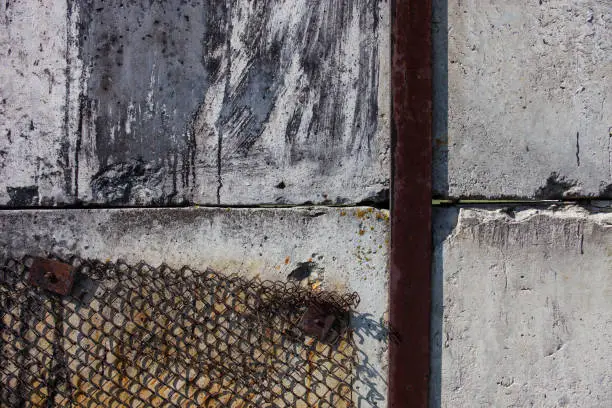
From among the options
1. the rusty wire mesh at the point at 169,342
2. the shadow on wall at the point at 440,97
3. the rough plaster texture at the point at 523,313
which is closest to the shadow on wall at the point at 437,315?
the rough plaster texture at the point at 523,313

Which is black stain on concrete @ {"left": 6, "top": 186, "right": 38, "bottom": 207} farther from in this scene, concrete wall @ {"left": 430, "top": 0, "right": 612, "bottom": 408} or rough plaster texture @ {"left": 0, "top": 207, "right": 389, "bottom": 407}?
concrete wall @ {"left": 430, "top": 0, "right": 612, "bottom": 408}

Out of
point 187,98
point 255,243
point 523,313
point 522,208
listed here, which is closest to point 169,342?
point 255,243

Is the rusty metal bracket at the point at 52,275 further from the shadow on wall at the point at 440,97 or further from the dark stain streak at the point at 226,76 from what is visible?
the shadow on wall at the point at 440,97

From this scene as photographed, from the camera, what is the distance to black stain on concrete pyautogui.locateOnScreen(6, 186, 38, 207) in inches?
86.6

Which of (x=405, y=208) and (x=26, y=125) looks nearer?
(x=405, y=208)

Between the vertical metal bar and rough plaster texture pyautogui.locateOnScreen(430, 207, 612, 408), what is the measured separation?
89 mm

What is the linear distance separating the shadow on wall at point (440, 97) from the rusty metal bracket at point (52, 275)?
65.1 inches

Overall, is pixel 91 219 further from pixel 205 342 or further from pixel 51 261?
pixel 205 342

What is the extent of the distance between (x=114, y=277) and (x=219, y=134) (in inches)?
31.2

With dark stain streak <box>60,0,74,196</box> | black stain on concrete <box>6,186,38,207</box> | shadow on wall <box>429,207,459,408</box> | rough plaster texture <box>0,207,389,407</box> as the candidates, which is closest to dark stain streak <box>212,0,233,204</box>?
rough plaster texture <box>0,207,389,407</box>

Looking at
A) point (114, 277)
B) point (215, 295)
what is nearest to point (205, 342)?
point (215, 295)

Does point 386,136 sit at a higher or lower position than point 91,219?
higher

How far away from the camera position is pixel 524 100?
2150mm

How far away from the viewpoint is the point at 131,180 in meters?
2.19
